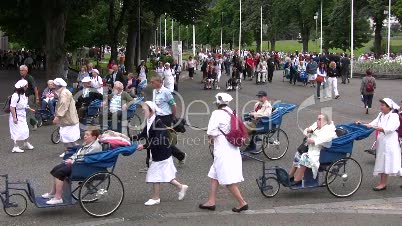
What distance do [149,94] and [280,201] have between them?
63.1 feet

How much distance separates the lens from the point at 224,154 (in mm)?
8414

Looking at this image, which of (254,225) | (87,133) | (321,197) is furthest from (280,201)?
(87,133)

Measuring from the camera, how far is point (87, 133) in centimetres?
875

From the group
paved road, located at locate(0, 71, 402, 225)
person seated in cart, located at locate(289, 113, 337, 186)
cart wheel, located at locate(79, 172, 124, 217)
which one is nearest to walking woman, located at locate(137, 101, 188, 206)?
paved road, located at locate(0, 71, 402, 225)

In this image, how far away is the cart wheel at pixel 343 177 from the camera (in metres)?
9.34

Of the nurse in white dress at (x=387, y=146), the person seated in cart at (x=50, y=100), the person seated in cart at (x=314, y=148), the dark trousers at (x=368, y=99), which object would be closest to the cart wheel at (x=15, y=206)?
the person seated in cart at (x=314, y=148)

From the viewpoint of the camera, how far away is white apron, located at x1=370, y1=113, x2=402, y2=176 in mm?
9688

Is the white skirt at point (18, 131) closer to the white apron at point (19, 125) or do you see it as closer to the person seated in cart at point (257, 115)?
the white apron at point (19, 125)

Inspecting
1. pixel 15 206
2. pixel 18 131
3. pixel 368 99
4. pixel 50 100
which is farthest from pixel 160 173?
pixel 368 99

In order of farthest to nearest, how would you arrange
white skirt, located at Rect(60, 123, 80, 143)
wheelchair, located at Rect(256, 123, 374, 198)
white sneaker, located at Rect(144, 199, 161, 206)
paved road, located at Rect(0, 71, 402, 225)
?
white skirt, located at Rect(60, 123, 80, 143)
wheelchair, located at Rect(256, 123, 374, 198)
white sneaker, located at Rect(144, 199, 161, 206)
paved road, located at Rect(0, 71, 402, 225)

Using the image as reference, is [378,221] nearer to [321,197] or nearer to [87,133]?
[321,197]

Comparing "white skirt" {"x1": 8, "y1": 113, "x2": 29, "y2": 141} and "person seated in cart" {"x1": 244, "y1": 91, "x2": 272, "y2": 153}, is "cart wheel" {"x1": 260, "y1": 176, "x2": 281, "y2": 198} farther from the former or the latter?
"white skirt" {"x1": 8, "y1": 113, "x2": 29, "y2": 141}

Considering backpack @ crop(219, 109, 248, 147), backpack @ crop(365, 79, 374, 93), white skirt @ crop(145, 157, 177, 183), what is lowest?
white skirt @ crop(145, 157, 177, 183)

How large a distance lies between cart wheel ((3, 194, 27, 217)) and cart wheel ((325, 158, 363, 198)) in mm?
4958
